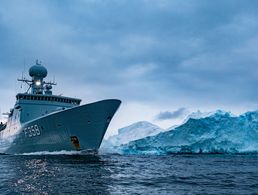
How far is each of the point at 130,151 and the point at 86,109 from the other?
67.4 feet

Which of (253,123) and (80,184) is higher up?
(253,123)

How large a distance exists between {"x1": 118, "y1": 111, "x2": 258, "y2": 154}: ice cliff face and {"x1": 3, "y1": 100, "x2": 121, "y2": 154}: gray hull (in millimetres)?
Answer: 17987

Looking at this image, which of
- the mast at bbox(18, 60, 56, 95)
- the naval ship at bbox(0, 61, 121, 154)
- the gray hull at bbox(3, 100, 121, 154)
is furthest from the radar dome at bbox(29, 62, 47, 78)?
the gray hull at bbox(3, 100, 121, 154)

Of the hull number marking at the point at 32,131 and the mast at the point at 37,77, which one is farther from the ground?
the mast at the point at 37,77

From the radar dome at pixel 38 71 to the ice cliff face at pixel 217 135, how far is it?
1635 centimetres

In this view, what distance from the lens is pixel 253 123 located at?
142ft

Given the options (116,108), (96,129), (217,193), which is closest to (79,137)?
(96,129)

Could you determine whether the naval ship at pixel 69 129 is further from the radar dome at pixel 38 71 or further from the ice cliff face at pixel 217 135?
the ice cliff face at pixel 217 135

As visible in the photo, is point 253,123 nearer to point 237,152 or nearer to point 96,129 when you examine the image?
point 237,152

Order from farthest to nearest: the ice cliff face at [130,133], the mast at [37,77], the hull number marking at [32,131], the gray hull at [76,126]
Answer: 1. the ice cliff face at [130,133]
2. the mast at [37,77]
3. the hull number marking at [32,131]
4. the gray hull at [76,126]

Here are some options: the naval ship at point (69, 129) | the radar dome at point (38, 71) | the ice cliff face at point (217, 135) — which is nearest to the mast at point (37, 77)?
the radar dome at point (38, 71)

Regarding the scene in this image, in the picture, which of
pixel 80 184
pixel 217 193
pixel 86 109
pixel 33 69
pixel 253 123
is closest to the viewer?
pixel 217 193

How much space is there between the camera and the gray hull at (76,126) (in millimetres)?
24891

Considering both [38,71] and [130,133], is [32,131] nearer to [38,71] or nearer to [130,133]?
[38,71]
